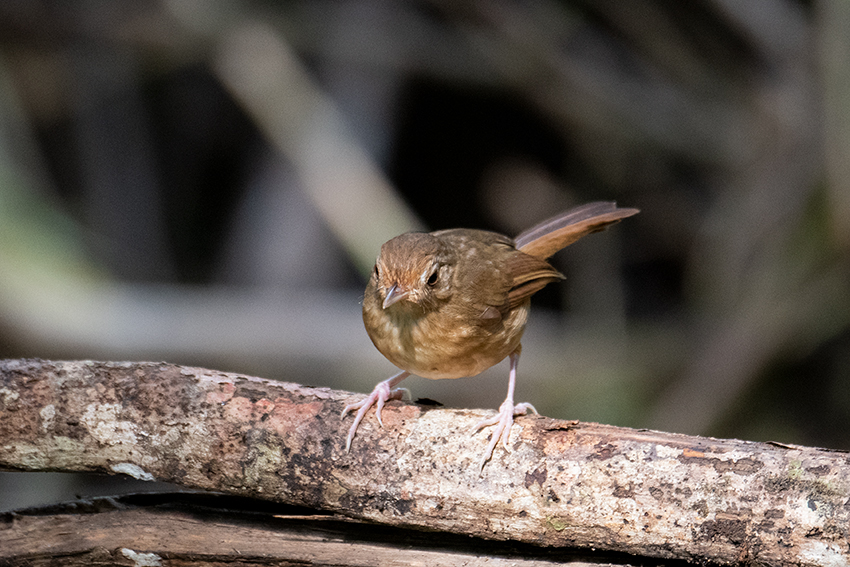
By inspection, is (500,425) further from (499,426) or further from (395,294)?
(395,294)

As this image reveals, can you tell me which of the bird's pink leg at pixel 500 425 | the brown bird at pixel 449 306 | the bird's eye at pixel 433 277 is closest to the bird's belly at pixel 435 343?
the brown bird at pixel 449 306

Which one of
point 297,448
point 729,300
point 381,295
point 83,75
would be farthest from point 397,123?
point 297,448

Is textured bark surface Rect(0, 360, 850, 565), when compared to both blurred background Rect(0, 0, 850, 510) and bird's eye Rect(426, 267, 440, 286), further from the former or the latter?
blurred background Rect(0, 0, 850, 510)

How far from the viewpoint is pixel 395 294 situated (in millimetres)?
2803

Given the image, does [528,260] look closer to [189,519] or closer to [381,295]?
[381,295]

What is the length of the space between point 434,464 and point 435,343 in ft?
1.91

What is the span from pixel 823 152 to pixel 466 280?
3.78m

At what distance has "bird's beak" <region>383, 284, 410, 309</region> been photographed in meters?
2.75

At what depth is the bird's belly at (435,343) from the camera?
2.97 m

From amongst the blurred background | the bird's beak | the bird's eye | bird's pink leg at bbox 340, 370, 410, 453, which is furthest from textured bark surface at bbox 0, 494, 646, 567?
the blurred background

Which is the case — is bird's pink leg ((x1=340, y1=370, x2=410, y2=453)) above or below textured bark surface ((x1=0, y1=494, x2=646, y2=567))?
above

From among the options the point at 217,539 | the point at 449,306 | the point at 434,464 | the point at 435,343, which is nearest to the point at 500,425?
the point at 434,464

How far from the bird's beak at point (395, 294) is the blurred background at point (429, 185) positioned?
335cm

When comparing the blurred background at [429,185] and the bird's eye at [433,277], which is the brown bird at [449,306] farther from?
the blurred background at [429,185]
